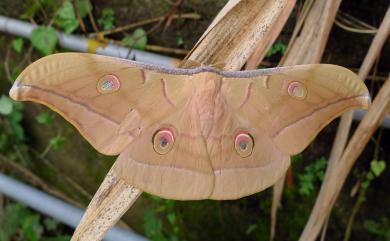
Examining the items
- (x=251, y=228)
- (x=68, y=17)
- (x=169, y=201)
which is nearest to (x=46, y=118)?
(x=68, y=17)

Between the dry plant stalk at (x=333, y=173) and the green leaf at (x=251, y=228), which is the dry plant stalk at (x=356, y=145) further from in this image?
the green leaf at (x=251, y=228)

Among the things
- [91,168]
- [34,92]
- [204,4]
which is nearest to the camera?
[34,92]

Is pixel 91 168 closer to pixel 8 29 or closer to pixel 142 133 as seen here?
pixel 8 29

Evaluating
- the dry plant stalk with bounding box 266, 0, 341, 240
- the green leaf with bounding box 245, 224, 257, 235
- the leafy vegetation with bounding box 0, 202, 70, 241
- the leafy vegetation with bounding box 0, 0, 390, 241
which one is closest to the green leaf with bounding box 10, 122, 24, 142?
the leafy vegetation with bounding box 0, 0, 390, 241

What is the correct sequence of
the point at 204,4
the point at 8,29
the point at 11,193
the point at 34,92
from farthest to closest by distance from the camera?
the point at 8,29 < the point at 11,193 < the point at 204,4 < the point at 34,92

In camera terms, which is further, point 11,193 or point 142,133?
point 11,193

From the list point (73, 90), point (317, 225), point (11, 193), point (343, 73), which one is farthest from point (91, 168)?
point (343, 73)

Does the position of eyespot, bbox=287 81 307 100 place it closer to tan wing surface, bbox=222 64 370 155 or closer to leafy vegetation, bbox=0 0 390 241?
tan wing surface, bbox=222 64 370 155

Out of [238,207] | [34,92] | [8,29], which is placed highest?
[34,92]
